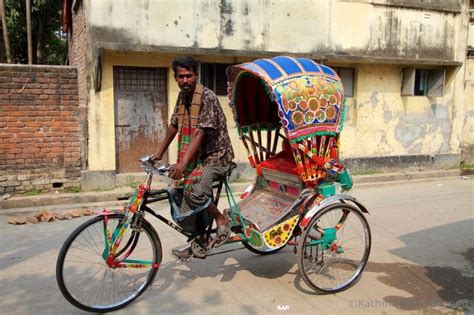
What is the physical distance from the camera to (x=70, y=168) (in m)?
8.12

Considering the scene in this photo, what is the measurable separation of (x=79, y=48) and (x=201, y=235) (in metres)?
7.86

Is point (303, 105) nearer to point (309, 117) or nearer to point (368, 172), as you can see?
point (309, 117)

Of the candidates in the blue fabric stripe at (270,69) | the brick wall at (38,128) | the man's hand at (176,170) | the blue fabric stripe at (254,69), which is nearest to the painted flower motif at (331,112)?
the blue fabric stripe at (270,69)

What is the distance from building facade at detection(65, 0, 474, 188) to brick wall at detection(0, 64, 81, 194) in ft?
0.86

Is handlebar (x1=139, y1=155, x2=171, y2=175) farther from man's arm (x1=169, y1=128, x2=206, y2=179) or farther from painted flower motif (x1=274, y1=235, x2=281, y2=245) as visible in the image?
painted flower motif (x1=274, y1=235, x2=281, y2=245)

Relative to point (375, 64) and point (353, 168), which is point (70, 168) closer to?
point (353, 168)

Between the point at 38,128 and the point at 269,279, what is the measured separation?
546 centimetres

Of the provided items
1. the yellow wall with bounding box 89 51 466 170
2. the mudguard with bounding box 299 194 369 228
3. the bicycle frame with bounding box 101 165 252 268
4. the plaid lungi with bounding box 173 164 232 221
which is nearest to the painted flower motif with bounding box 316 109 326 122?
the mudguard with bounding box 299 194 369 228

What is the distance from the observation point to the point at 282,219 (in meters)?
4.12

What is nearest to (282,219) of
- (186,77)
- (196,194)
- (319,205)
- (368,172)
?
(319,205)

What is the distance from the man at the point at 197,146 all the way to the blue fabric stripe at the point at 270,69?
0.57 metres

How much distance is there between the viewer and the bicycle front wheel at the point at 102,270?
3.49 metres

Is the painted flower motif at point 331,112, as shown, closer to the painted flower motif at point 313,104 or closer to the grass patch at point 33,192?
the painted flower motif at point 313,104

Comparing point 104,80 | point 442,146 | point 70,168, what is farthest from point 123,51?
point 442,146
